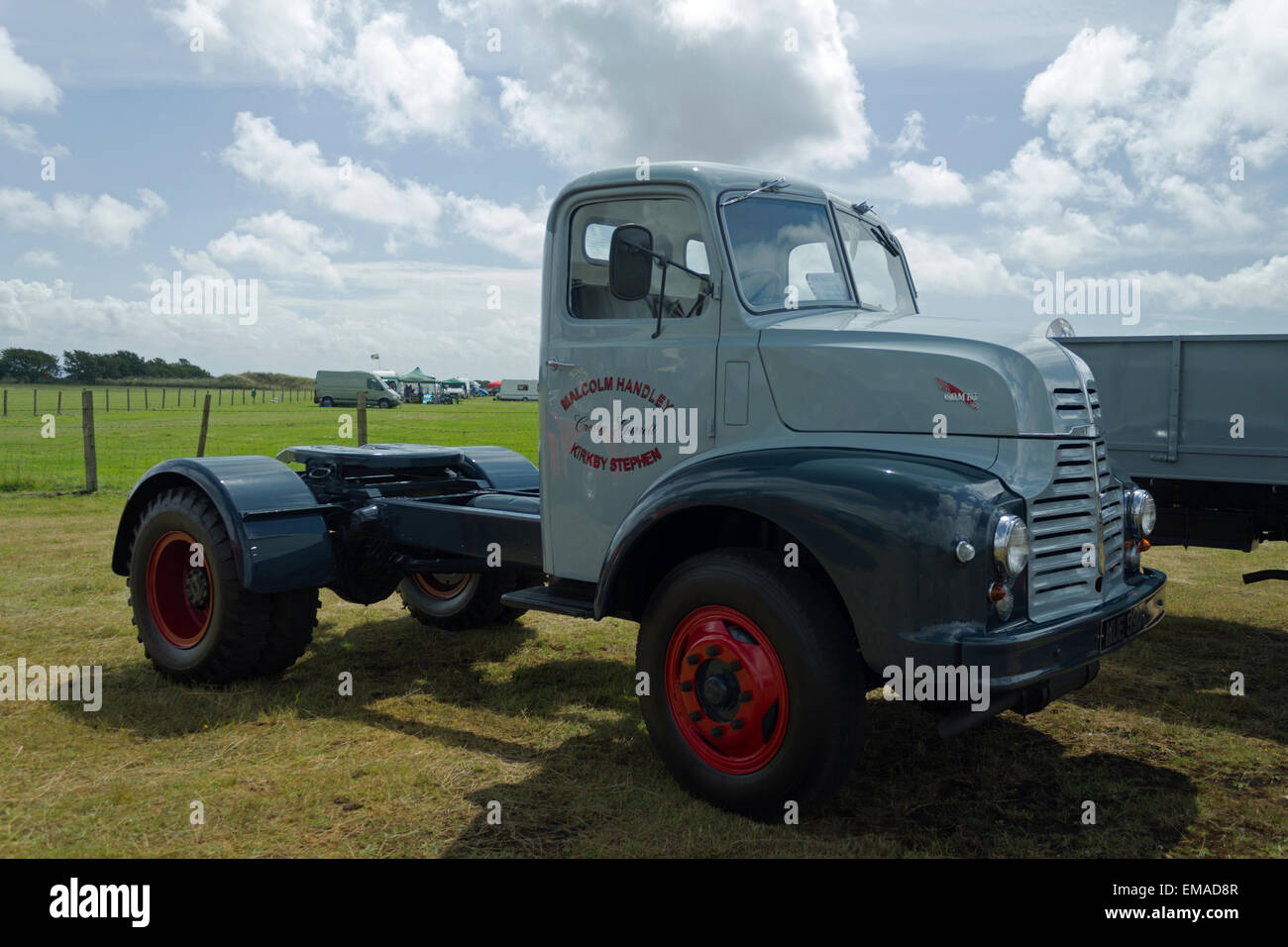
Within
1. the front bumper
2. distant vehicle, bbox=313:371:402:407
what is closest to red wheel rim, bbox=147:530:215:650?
the front bumper

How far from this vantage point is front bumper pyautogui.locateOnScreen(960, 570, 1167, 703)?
331 cm

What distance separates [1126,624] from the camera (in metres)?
3.88

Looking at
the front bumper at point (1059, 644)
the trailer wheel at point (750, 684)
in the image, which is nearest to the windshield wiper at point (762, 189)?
the trailer wheel at point (750, 684)

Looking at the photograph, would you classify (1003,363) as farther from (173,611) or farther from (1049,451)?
(173,611)

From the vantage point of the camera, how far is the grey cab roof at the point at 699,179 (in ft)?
14.2

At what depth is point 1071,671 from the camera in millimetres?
3658

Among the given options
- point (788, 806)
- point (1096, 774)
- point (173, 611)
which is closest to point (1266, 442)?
point (1096, 774)

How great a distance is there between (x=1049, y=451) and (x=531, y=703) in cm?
309

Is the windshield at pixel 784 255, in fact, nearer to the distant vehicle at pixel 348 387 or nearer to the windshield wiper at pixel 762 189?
the windshield wiper at pixel 762 189

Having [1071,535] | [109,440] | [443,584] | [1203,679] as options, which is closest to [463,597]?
[443,584]

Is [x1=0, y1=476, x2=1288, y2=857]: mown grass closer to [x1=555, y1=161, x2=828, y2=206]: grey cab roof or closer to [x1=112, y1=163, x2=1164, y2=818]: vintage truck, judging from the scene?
[x1=112, y1=163, x2=1164, y2=818]: vintage truck

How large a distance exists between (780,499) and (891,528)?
44 centimetres

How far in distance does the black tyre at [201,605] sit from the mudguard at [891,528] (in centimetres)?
301

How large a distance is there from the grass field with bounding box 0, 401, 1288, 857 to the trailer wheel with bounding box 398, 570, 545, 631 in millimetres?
139
